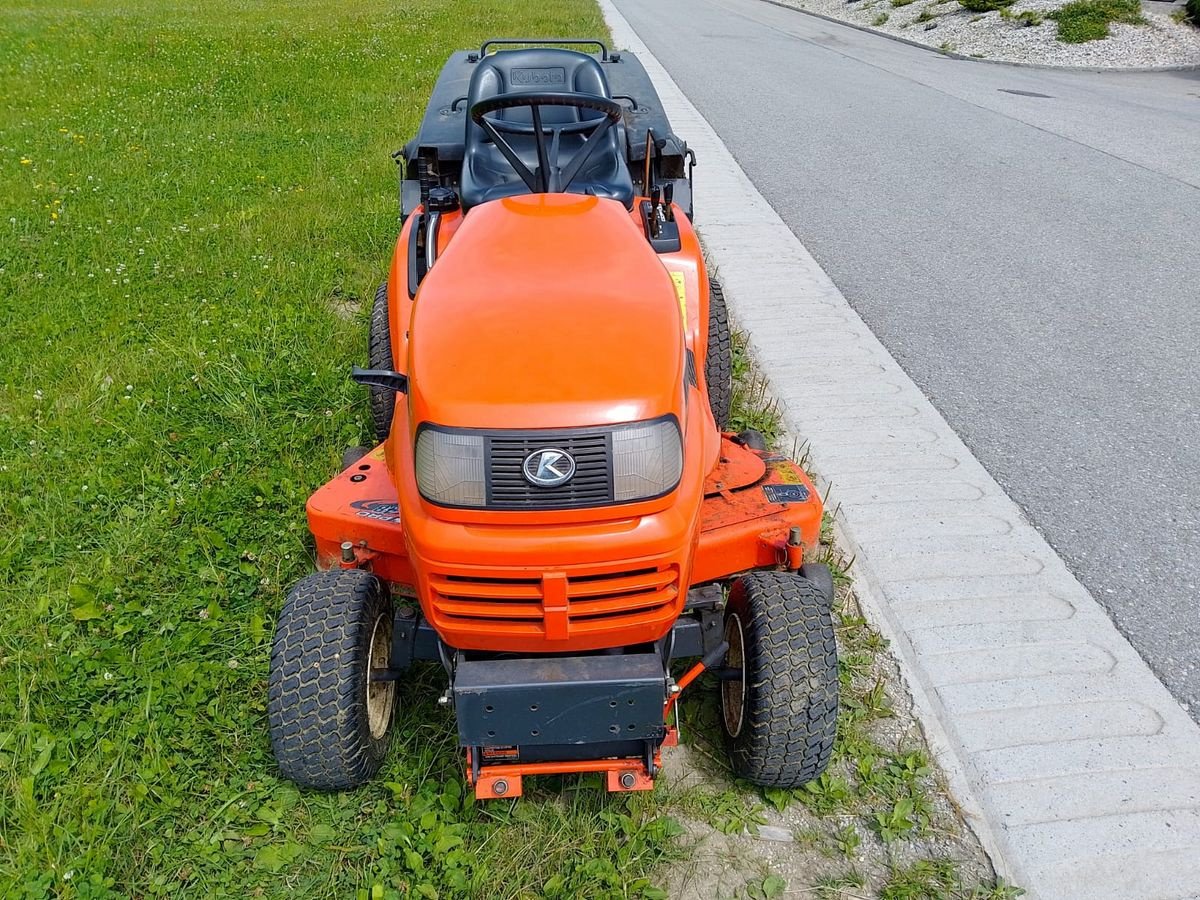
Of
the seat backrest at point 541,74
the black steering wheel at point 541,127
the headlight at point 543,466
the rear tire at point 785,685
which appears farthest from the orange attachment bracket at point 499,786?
the seat backrest at point 541,74

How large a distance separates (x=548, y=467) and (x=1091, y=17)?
19.9 m

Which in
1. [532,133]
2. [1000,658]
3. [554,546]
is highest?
[532,133]

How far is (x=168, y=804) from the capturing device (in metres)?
2.35

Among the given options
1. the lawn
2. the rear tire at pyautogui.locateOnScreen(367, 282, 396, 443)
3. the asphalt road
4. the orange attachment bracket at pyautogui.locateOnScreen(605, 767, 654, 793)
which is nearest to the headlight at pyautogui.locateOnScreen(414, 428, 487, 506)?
the orange attachment bracket at pyautogui.locateOnScreen(605, 767, 654, 793)

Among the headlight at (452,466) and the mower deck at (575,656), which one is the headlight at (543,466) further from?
the mower deck at (575,656)

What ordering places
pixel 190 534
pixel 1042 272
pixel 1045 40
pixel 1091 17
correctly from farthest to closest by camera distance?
pixel 1091 17, pixel 1045 40, pixel 1042 272, pixel 190 534

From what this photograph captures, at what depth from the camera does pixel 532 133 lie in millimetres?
4055

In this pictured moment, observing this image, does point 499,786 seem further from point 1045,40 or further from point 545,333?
point 1045,40

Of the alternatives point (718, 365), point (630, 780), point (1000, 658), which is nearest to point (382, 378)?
point (630, 780)

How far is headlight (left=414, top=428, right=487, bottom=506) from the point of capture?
1.86m

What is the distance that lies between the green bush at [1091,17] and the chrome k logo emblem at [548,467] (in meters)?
18.7

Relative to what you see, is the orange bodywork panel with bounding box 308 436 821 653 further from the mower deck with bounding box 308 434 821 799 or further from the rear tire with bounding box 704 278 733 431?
the rear tire with bounding box 704 278 733 431

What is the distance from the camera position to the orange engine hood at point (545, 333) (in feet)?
6.15

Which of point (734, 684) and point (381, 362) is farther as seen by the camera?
point (381, 362)
